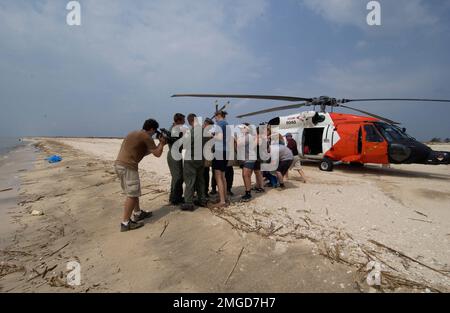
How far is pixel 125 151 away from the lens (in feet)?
14.4

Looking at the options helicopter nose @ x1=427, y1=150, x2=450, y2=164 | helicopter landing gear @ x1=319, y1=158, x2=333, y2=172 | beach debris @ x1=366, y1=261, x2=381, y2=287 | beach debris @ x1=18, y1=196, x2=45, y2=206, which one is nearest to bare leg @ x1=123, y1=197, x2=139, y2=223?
beach debris @ x1=366, y1=261, x2=381, y2=287

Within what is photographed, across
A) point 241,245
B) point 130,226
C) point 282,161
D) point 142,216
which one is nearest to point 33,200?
point 142,216

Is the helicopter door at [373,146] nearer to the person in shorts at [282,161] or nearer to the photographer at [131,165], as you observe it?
the person in shorts at [282,161]

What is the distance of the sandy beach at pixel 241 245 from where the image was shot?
9.49 feet

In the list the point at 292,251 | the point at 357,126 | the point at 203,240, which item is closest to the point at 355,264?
the point at 292,251

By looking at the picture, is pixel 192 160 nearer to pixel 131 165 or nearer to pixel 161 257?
pixel 131 165

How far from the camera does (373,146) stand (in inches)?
384

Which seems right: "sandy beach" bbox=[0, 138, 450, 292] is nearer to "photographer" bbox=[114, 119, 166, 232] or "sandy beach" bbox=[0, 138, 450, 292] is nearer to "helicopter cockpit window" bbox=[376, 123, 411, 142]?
"photographer" bbox=[114, 119, 166, 232]

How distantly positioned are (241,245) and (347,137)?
8.54m

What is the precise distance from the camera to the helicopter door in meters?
9.57

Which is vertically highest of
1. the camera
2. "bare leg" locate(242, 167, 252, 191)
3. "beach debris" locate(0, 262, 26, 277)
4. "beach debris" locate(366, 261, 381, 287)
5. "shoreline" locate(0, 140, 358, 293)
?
the camera

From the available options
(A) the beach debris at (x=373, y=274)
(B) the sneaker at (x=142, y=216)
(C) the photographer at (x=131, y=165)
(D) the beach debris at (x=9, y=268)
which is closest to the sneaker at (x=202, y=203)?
(B) the sneaker at (x=142, y=216)

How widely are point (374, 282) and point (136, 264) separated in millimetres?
2877
